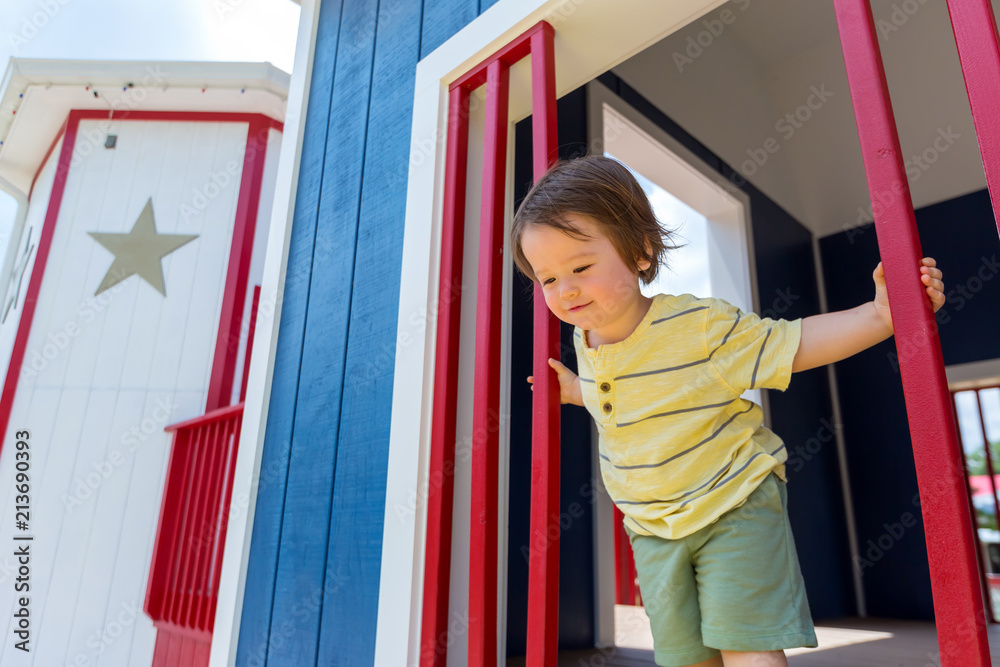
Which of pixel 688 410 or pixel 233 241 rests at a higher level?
pixel 233 241

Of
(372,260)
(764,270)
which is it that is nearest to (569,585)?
(372,260)

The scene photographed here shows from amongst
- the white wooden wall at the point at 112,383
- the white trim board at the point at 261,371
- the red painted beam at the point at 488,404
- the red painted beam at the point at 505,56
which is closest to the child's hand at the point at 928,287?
the red painted beam at the point at 488,404

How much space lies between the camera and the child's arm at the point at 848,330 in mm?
847

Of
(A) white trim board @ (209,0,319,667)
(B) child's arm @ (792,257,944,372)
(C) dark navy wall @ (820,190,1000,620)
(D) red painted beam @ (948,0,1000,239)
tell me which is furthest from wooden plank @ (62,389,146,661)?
(C) dark navy wall @ (820,190,1000,620)

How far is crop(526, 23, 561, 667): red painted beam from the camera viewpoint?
116 centimetres

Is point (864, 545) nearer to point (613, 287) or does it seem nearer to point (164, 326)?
point (613, 287)

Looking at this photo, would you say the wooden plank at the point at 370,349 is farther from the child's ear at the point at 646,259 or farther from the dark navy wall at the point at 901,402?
the dark navy wall at the point at 901,402

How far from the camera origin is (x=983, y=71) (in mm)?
833

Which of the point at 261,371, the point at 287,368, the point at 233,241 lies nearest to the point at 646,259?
the point at 287,368

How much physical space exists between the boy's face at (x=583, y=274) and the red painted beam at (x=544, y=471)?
18 cm

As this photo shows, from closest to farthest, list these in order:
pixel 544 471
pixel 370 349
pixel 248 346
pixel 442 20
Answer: pixel 544 471 < pixel 370 349 < pixel 442 20 < pixel 248 346

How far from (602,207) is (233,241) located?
12.1 ft

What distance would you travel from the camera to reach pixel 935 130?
157 inches

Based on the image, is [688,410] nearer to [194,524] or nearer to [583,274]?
[583,274]
